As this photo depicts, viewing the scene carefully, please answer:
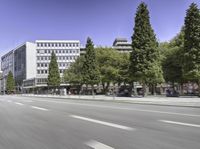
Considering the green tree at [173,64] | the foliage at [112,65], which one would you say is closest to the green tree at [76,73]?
the foliage at [112,65]

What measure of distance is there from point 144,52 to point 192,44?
846 centimetres

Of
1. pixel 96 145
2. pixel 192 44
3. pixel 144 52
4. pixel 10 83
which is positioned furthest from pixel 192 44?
pixel 10 83

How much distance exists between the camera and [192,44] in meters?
41.4

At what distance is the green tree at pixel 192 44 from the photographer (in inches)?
1608

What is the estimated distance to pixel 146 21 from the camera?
4856 centimetres

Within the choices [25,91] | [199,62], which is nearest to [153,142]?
[199,62]

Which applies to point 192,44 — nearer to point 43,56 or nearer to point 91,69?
point 91,69

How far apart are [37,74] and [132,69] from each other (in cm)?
9770

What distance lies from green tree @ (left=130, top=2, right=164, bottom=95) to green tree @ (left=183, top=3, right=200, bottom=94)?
21.5 ft

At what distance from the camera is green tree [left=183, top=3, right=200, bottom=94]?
40.8 m

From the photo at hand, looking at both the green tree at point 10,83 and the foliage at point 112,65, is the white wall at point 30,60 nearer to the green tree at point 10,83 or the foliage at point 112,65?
the green tree at point 10,83

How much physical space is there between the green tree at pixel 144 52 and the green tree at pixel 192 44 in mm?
6538

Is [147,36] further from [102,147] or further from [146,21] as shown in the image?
[102,147]

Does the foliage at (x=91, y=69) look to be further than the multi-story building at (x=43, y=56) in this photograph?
No
